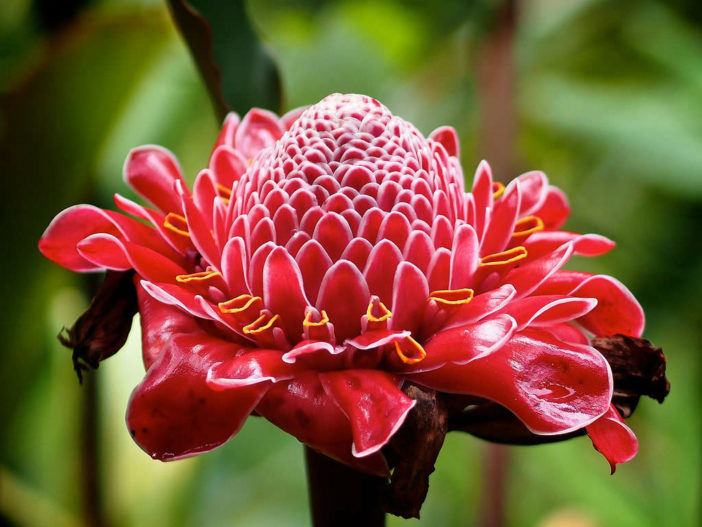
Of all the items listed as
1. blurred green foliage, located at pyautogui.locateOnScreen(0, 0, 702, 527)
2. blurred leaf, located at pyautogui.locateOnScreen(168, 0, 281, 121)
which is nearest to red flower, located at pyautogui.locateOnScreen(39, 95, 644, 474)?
blurred leaf, located at pyautogui.locateOnScreen(168, 0, 281, 121)

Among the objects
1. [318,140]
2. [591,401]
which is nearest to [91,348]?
[318,140]

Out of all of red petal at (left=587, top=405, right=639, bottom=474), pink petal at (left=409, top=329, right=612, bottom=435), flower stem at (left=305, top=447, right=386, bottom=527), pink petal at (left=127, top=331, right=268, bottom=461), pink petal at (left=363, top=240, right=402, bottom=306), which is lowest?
flower stem at (left=305, top=447, right=386, bottom=527)

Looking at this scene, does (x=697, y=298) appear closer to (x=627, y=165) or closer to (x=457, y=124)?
(x=627, y=165)

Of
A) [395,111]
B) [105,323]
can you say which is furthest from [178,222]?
[395,111]

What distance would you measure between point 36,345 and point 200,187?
19.0 inches

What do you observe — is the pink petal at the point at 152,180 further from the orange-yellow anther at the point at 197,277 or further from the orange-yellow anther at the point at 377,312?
the orange-yellow anther at the point at 377,312

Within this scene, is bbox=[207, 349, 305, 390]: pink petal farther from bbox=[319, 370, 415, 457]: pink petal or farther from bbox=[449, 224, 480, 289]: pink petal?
bbox=[449, 224, 480, 289]: pink petal

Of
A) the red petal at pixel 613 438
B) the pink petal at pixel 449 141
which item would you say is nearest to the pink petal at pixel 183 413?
the red petal at pixel 613 438

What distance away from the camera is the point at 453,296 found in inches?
19.6

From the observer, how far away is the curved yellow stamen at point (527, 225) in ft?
1.90

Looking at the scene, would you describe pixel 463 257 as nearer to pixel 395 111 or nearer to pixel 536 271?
pixel 536 271

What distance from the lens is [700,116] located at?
1.58 m

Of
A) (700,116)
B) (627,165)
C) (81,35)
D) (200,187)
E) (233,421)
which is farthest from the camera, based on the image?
(627,165)

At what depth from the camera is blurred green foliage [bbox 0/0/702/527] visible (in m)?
0.85
